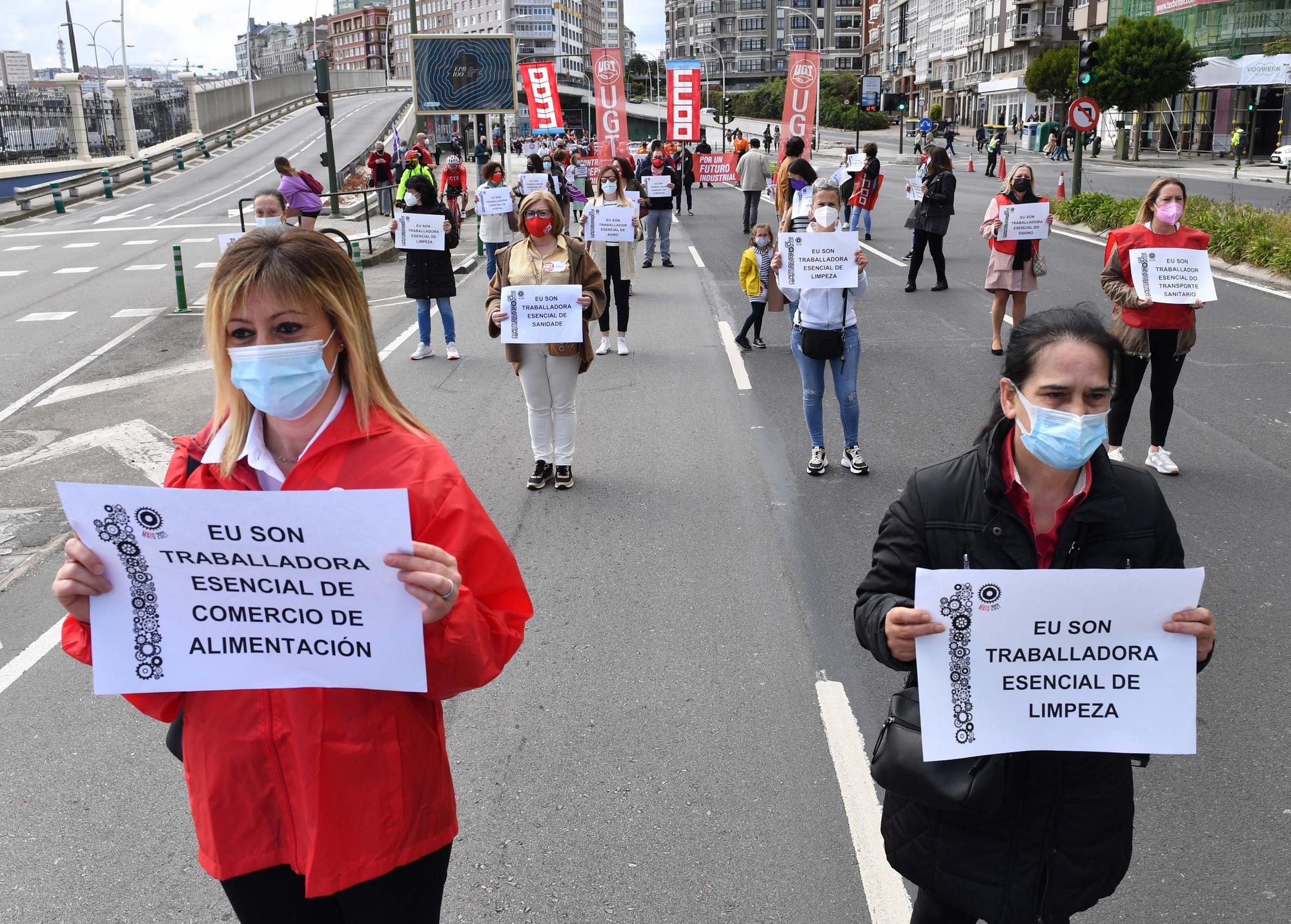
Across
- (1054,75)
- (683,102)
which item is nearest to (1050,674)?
(683,102)

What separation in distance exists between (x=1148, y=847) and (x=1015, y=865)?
1.59 metres

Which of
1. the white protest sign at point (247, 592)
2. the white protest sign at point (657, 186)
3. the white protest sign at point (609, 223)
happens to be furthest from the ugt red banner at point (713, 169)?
the white protest sign at point (247, 592)

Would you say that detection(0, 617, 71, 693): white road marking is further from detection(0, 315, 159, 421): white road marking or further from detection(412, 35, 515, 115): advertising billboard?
detection(412, 35, 515, 115): advertising billboard

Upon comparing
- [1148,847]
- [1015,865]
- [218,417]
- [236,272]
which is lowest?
[1148,847]

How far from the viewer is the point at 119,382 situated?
11.9 meters

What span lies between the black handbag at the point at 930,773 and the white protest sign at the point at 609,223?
11.0 m

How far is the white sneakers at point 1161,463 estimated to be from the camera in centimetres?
773

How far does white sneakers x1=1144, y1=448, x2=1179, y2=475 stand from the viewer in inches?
305

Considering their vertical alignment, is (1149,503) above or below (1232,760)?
above

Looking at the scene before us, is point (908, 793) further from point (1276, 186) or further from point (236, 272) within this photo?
point (1276, 186)

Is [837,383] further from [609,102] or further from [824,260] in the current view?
[609,102]

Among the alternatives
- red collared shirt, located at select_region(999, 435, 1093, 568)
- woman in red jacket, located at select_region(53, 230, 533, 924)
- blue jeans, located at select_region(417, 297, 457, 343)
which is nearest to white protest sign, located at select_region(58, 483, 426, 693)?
woman in red jacket, located at select_region(53, 230, 533, 924)

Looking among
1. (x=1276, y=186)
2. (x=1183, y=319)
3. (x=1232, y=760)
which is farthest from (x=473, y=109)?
(x=1232, y=760)

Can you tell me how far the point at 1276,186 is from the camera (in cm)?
3441
